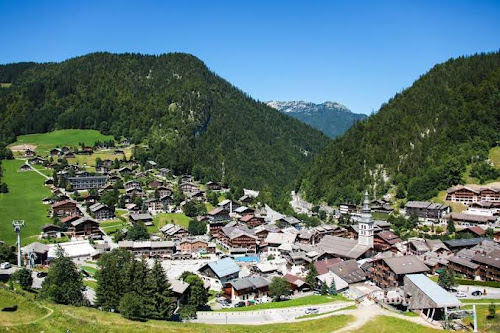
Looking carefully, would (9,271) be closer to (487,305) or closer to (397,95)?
(487,305)

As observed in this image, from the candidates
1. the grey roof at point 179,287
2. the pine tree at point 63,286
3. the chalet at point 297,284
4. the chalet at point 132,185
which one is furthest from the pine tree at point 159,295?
the chalet at point 132,185

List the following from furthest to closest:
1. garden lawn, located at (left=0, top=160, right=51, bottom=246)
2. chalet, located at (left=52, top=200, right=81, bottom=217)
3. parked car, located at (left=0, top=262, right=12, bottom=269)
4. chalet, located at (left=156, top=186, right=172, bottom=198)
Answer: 1. chalet, located at (left=156, top=186, right=172, bottom=198)
2. chalet, located at (left=52, top=200, right=81, bottom=217)
3. garden lawn, located at (left=0, top=160, right=51, bottom=246)
4. parked car, located at (left=0, top=262, right=12, bottom=269)

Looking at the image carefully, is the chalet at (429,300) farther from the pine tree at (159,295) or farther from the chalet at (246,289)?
the pine tree at (159,295)

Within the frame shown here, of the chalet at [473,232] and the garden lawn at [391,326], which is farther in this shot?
the chalet at [473,232]

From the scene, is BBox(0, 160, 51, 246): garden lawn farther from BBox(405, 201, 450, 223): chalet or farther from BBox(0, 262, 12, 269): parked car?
BBox(405, 201, 450, 223): chalet

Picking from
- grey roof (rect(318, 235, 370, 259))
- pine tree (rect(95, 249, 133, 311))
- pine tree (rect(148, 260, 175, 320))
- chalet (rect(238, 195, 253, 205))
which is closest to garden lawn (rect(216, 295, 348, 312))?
pine tree (rect(148, 260, 175, 320))
